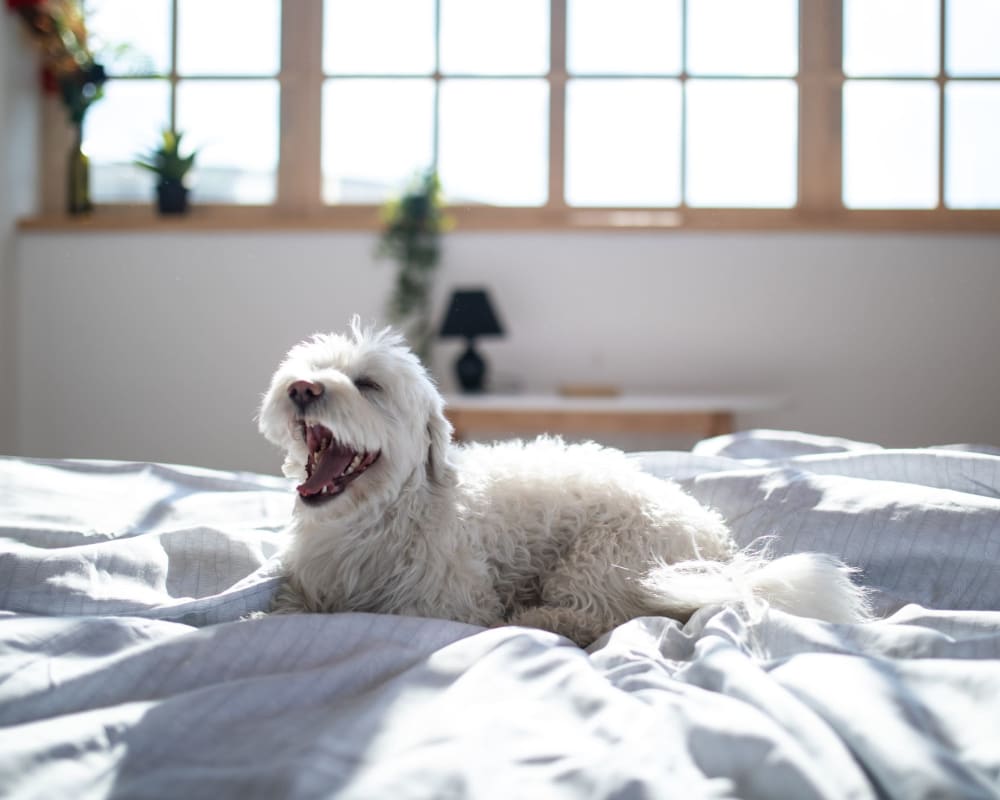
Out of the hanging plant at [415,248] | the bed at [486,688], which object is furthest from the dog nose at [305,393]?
the hanging plant at [415,248]

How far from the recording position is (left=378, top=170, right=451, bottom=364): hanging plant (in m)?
3.72

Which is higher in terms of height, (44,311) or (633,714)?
(44,311)

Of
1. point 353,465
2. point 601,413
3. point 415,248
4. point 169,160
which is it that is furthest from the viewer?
point 169,160

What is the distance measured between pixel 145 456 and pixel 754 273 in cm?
291

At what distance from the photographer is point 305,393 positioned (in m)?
1.31

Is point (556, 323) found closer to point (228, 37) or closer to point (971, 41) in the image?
point (228, 37)

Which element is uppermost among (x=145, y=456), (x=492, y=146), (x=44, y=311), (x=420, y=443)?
(x=492, y=146)

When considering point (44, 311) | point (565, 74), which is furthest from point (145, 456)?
point (565, 74)

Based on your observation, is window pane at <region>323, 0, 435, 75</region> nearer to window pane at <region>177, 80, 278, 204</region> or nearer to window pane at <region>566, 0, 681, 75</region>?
window pane at <region>177, 80, 278, 204</region>

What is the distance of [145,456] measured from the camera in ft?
13.1

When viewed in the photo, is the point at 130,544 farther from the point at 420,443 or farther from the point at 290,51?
the point at 290,51

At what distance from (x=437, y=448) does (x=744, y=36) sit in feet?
10.7

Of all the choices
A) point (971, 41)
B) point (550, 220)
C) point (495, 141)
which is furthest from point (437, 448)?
point (971, 41)

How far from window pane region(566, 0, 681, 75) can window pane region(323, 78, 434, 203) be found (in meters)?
0.73
